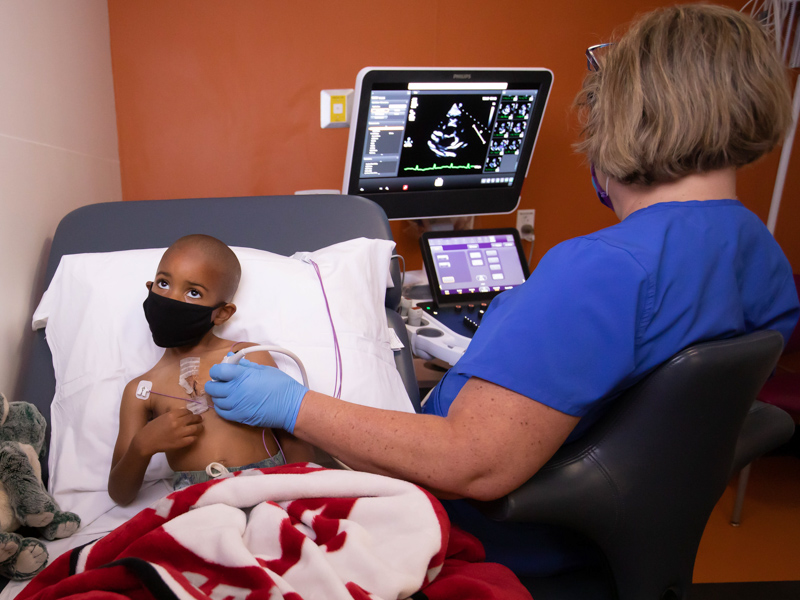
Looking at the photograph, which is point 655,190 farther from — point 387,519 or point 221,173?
point 221,173

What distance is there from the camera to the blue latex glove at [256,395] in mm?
947

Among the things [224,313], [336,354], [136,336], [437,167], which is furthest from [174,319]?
[437,167]

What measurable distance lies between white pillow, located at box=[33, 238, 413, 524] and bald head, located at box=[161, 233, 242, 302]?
10 cm

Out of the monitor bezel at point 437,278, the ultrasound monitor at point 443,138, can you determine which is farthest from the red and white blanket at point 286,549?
the ultrasound monitor at point 443,138

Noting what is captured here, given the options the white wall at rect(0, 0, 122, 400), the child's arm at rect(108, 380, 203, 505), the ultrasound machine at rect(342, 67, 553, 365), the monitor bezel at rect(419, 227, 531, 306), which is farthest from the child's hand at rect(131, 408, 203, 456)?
the monitor bezel at rect(419, 227, 531, 306)

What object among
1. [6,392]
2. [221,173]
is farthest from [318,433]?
[221,173]

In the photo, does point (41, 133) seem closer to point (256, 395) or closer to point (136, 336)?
point (136, 336)

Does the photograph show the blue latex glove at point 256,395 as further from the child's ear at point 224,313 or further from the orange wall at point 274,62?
the orange wall at point 274,62

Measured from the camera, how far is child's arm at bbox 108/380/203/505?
39.0 inches

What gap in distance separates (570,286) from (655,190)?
26cm

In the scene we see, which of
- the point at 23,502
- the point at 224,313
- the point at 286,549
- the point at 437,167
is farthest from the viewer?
the point at 437,167

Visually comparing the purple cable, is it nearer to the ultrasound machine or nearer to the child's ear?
the child's ear

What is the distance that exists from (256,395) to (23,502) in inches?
16.5

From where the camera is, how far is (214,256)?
3.74 ft
